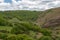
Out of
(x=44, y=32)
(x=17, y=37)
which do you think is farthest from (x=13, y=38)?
(x=44, y=32)

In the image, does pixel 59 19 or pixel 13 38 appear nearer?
pixel 13 38

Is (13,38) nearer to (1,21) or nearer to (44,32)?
(44,32)

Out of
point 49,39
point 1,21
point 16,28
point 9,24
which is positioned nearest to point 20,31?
point 16,28

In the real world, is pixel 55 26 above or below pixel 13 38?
below

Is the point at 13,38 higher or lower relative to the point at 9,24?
higher

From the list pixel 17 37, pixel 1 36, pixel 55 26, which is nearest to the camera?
pixel 17 37

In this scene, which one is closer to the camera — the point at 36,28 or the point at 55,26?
the point at 36,28

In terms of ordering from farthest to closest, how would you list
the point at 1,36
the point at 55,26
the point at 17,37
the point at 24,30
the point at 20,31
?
the point at 55,26
the point at 24,30
the point at 20,31
the point at 1,36
the point at 17,37

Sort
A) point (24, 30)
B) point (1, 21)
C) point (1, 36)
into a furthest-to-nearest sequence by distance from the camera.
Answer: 1. point (1, 21)
2. point (24, 30)
3. point (1, 36)

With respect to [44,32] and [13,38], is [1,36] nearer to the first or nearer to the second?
[13,38]
